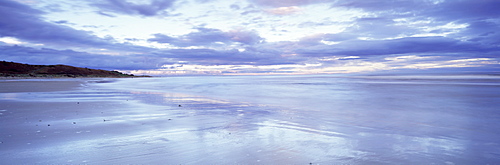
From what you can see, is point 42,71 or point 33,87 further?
point 42,71

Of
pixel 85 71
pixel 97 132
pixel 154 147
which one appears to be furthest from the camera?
pixel 85 71

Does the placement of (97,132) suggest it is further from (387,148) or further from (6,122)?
(387,148)

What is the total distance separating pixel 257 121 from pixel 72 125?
167 inches

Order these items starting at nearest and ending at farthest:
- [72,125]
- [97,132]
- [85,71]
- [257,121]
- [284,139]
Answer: [284,139] < [97,132] < [72,125] < [257,121] < [85,71]

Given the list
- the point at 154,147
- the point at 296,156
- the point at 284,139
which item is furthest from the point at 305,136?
the point at 154,147

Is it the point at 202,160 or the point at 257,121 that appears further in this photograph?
the point at 257,121

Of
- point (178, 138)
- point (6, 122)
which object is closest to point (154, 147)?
point (178, 138)

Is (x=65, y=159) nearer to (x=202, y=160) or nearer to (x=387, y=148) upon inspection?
(x=202, y=160)

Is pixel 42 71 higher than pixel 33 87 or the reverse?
higher

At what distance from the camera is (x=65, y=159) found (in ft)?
12.9

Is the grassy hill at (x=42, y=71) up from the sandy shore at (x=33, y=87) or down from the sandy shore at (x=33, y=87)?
up

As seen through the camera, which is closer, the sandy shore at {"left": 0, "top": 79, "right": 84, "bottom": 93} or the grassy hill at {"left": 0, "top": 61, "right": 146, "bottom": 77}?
the sandy shore at {"left": 0, "top": 79, "right": 84, "bottom": 93}

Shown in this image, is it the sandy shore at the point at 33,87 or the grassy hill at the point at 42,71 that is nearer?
the sandy shore at the point at 33,87

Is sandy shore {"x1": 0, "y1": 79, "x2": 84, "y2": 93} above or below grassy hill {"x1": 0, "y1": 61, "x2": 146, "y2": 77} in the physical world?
below
